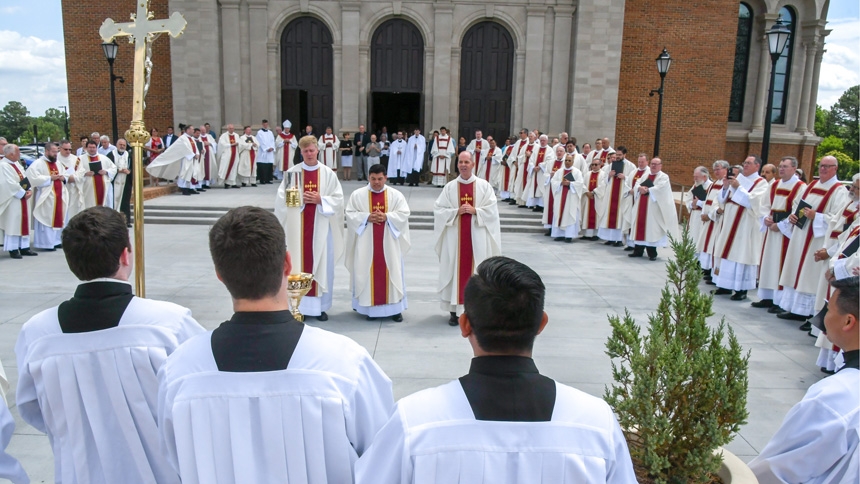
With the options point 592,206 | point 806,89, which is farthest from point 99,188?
point 806,89

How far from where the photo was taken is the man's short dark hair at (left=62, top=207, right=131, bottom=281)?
8.57 feet

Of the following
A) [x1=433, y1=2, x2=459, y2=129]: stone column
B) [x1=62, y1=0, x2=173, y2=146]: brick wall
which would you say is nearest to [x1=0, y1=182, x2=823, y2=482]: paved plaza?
[x1=433, y1=2, x2=459, y2=129]: stone column

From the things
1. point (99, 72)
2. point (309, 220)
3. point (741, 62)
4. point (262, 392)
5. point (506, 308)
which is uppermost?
point (741, 62)

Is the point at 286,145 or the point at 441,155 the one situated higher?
the point at 286,145

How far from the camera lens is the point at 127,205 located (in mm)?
15086

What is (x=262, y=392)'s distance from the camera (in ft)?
6.72

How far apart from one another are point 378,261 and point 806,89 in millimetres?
25444

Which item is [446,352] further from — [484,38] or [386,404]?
[484,38]

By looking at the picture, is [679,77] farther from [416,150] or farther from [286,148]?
[286,148]

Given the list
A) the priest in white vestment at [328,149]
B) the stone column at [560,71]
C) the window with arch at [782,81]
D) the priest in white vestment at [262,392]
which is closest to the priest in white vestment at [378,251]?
the priest in white vestment at [262,392]

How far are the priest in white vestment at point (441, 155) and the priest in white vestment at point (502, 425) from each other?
19.1 meters

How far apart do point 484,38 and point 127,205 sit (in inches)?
504

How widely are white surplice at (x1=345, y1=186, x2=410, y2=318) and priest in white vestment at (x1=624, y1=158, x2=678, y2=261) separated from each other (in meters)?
6.41

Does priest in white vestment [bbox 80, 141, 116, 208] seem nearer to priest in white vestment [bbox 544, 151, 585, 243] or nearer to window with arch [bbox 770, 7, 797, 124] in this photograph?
priest in white vestment [bbox 544, 151, 585, 243]
